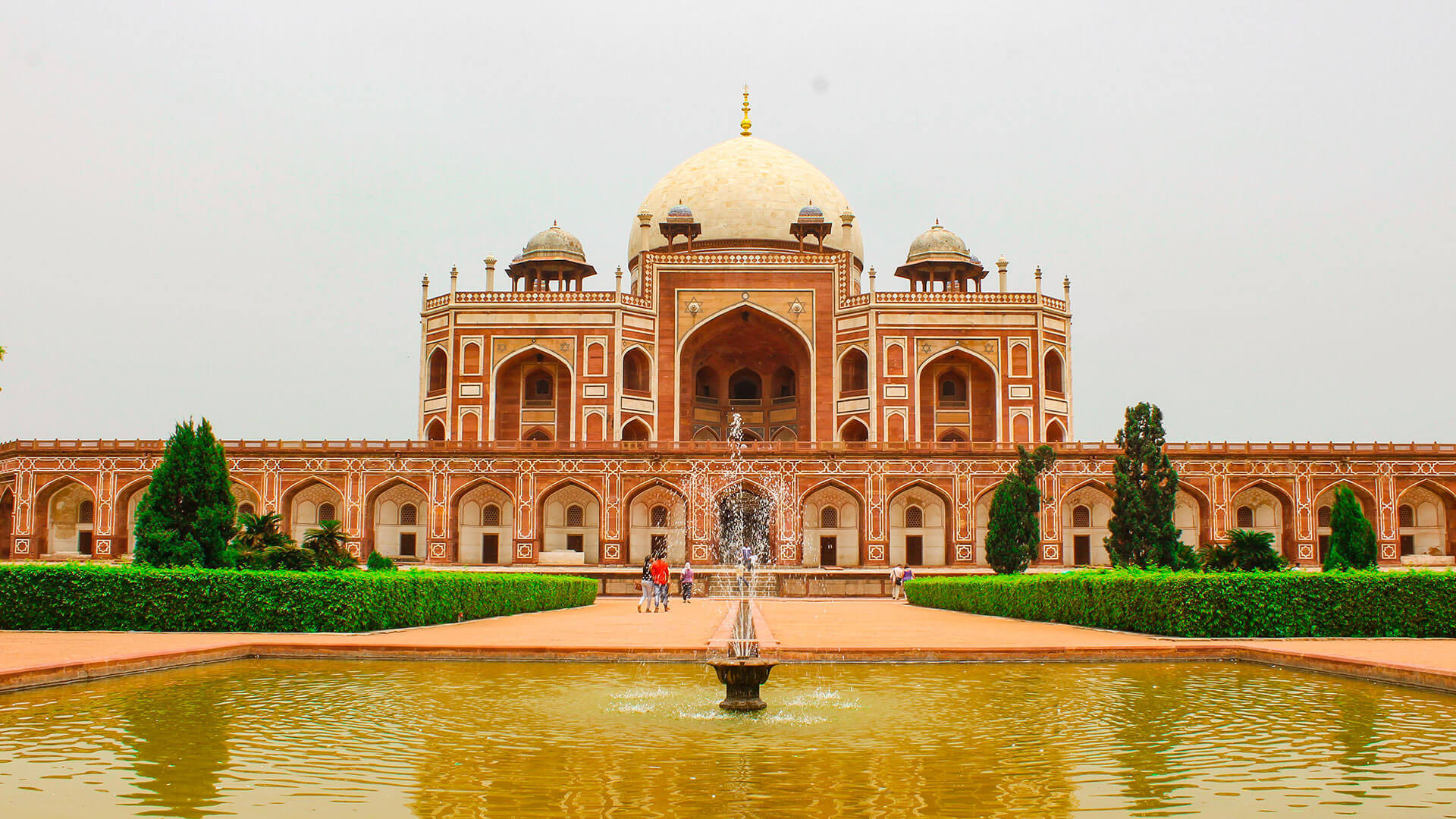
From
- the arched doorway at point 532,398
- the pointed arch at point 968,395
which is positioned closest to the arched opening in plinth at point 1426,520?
the pointed arch at point 968,395

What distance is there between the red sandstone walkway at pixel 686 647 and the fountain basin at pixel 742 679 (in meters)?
2.04

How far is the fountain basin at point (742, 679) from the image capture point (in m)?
7.11

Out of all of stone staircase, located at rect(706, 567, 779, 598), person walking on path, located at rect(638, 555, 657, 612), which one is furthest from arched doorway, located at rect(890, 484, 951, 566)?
person walking on path, located at rect(638, 555, 657, 612)

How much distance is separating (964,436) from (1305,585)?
22232 mm

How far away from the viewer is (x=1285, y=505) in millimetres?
29234

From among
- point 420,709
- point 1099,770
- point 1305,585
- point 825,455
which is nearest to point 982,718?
point 1099,770

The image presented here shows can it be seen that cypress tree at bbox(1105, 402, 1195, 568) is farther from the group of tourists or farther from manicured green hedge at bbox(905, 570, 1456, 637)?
the group of tourists

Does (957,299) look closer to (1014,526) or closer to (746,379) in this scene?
(746,379)

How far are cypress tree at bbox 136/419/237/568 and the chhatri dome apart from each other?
2349 centimetres

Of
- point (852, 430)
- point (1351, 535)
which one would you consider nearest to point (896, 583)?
point (1351, 535)

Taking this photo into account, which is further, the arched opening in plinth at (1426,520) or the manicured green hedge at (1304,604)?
the arched opening in plinth at (1426,520)

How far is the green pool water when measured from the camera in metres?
4.86

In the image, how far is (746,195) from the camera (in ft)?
126

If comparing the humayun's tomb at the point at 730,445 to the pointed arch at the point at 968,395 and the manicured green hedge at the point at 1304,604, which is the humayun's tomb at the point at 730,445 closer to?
the pointed arch at the point at 968,395
